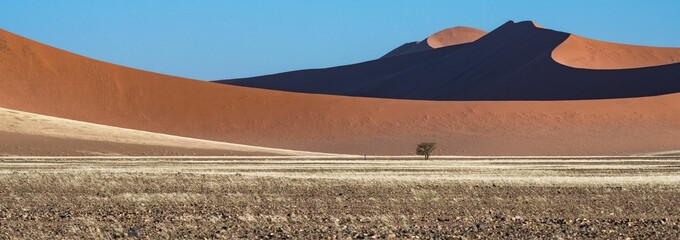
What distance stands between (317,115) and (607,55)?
49714mm

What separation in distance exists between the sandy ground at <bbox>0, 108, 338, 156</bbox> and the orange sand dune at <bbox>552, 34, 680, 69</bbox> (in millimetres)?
61016

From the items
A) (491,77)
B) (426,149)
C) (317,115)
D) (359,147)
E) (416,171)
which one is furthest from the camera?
(491,77)

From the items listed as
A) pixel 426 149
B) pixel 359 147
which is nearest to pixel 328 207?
pixel 426 149

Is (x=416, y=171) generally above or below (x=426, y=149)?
below

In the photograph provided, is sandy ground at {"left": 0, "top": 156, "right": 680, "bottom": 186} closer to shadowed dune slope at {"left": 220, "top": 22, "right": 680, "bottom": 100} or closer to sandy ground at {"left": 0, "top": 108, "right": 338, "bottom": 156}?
sandy ground at {"left": 0, "top": 108, "right": 338, "bottom": 156}

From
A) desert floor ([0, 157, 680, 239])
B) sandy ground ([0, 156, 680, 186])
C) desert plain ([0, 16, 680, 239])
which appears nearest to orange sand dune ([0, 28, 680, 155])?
desert plain ([0, 16, 680, 239])

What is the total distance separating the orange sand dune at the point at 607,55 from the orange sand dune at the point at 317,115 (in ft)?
108

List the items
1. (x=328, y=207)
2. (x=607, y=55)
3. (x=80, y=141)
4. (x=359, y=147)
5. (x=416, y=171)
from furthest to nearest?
1. (x=607, y=55)
2. (x=359, y=147)
3. (x=80, y=141)
4. (x=416, y=171)
5. (x=328, y=207)

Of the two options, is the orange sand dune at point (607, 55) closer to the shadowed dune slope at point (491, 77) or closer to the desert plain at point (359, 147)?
the desert plain at point (359, 147)

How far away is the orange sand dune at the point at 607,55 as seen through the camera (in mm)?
120125

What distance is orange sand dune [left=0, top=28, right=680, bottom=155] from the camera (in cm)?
7525

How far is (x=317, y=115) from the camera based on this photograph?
84062 millimetres

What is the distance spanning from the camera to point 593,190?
82.0ft

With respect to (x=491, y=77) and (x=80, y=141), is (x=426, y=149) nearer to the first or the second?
(x=80, y=141)
